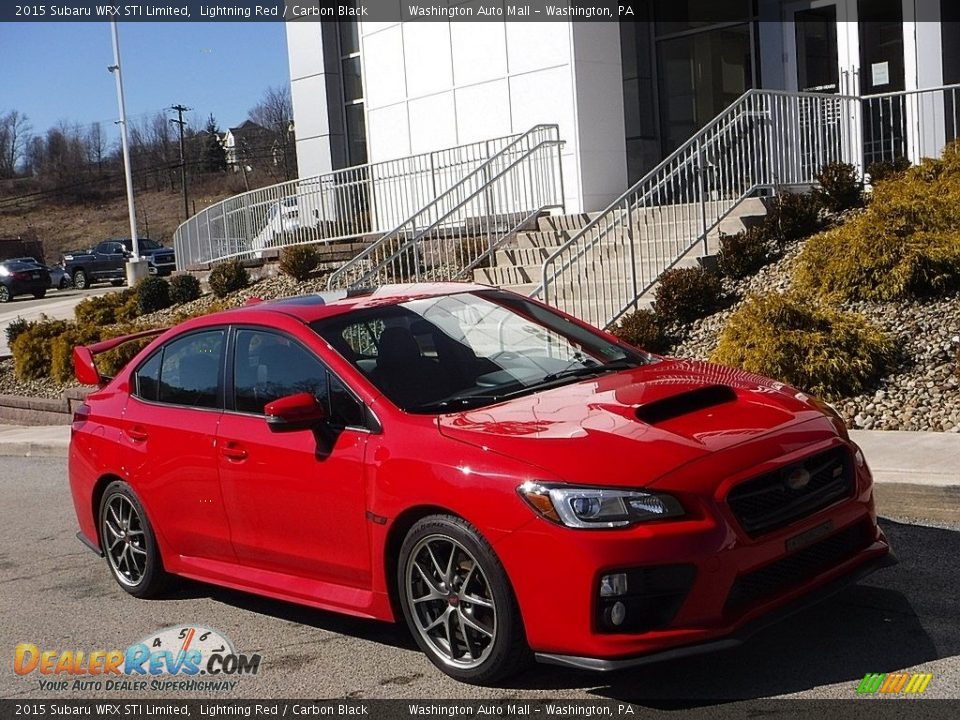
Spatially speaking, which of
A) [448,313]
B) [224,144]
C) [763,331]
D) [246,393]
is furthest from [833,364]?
[224,144]

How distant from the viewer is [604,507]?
14.1ft

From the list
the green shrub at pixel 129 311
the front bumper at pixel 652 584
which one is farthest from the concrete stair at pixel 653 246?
the green shrub at pixel 129 311

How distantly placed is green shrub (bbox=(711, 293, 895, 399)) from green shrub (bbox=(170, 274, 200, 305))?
14639 mm

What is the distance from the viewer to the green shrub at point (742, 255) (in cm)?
1259

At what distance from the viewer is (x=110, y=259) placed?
46.1 metres

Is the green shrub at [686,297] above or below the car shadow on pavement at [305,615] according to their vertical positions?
above

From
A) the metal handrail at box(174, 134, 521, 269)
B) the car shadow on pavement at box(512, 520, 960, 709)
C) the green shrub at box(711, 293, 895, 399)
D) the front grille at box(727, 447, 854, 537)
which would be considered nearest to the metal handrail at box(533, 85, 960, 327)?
the green shrub at box(711, 293, 895, 399)

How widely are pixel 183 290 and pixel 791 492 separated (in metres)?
19.5

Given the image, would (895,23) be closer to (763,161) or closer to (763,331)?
(763,161)

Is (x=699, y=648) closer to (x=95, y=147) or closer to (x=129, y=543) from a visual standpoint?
(x=129, y=543)

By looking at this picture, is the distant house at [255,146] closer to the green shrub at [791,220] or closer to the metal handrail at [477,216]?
the metal handrail at [477,216]

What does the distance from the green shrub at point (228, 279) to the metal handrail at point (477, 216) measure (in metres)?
4.13

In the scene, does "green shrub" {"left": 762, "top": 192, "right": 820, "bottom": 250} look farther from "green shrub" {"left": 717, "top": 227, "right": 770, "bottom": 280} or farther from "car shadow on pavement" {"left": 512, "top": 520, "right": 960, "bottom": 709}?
"car shadow on pavement" {"left": 512, "top": 520, "right": 960, "bottom": 709}

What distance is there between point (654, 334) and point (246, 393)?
20.9ft
